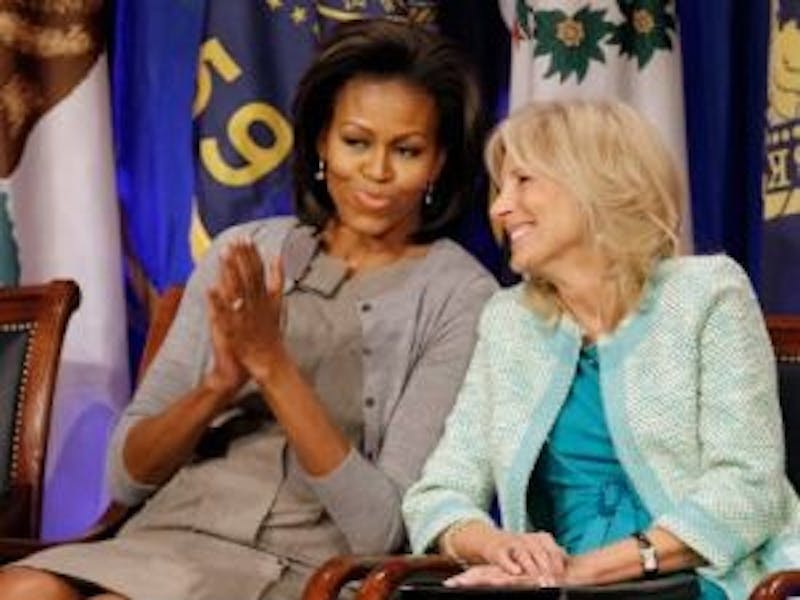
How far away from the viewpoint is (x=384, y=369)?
10.0 ft

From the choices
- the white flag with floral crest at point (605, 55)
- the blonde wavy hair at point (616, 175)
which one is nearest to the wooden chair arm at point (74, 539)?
the blonde wavy hair at point (616, 175)

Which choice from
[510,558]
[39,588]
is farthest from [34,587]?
[510,558]

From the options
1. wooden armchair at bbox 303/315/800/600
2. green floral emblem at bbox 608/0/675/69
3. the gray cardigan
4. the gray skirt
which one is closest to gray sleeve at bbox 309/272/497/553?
the gray cardigan

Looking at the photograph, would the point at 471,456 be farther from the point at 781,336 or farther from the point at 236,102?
the point at 236,102

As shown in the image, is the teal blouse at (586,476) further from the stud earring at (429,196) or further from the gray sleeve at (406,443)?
the stud earring at (429,196)

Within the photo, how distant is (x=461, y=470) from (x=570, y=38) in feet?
3.44

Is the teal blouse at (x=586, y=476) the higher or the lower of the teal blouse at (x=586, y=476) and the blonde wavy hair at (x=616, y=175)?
the lower

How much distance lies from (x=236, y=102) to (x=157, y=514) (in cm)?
100

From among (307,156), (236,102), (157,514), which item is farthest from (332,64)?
(157,514)

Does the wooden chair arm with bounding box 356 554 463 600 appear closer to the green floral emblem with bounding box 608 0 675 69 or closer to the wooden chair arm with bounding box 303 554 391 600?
the wooden chair arm with bounding box 303 554 391 600

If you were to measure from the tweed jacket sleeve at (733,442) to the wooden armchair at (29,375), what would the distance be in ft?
3.80

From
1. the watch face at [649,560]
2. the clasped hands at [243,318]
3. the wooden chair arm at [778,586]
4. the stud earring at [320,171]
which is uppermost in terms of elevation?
the stud earring at [320,171]

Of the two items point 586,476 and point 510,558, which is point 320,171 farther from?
point 510,558

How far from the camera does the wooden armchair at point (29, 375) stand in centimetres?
334
